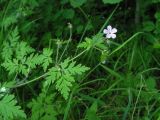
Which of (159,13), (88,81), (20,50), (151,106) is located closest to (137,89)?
(151,106)

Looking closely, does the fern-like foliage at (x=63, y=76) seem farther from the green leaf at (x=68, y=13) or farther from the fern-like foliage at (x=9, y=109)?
the green leaf at (x=68, y=13)

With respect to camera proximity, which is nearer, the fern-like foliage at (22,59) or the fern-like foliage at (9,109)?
the fern-like foliage at (9,109)

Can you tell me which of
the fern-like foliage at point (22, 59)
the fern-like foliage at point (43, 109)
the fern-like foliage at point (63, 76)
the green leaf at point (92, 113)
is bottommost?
the green leaf at point (92, 113)

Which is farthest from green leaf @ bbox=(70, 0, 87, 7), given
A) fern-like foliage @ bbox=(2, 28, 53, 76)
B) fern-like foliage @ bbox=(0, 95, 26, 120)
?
fern-like foliage @ bbox=(0, 95, 26, 120)

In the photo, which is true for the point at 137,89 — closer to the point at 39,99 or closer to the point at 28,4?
the point at 39,99

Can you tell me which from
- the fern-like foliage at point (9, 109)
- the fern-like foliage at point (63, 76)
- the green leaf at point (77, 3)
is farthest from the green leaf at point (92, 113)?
the green leaf at point (77, 3)

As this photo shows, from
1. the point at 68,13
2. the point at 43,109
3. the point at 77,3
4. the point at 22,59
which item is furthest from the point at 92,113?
the point at 68,13

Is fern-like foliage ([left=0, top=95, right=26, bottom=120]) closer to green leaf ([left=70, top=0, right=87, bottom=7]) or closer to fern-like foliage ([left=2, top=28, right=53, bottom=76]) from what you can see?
fern-like foliage ([left=2, top=28, right=53, bottom=76])

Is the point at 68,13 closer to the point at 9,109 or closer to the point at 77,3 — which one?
the point at 77,3
